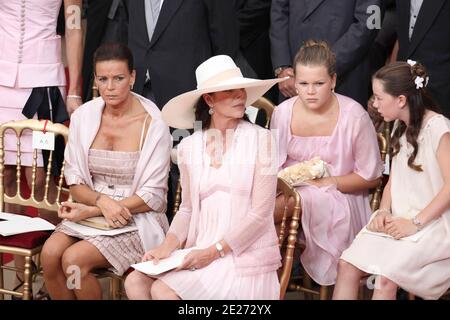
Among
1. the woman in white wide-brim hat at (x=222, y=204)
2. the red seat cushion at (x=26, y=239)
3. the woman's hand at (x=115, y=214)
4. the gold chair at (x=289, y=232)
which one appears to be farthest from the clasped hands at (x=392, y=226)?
the red seat cushion at (x=26, y=239)

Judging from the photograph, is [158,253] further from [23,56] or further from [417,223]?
[23,56]

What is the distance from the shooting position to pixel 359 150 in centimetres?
437

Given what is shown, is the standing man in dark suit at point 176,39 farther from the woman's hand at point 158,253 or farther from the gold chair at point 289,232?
the woman's hand at point 158,253

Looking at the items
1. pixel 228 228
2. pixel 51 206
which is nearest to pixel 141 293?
pixel 228 228

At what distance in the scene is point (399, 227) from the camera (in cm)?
391

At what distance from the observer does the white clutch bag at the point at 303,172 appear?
429cm

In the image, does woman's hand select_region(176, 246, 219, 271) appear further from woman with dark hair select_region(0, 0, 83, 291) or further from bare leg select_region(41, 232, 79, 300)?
woman with dark hair select_region(0, 0, 83, 291)

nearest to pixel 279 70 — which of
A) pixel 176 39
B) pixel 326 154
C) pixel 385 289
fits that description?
pixel 176 39

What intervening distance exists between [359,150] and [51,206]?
5.09ft

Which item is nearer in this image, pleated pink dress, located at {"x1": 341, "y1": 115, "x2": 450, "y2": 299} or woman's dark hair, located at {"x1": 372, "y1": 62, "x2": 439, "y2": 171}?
pleated pink dress, located at {"x1": 341, "y1": 115, "x2": 450, "y2": 299}

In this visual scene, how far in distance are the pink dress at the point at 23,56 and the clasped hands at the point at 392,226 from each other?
6.27 feet

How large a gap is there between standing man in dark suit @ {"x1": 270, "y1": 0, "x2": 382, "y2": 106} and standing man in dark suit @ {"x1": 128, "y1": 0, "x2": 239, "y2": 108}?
0.87ft

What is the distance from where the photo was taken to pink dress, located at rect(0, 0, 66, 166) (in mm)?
4902

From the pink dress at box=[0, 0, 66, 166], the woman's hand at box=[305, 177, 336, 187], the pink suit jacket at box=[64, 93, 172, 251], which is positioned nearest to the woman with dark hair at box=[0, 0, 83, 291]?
the pink dress at box=[0, 0, 66, 166]
